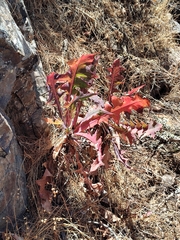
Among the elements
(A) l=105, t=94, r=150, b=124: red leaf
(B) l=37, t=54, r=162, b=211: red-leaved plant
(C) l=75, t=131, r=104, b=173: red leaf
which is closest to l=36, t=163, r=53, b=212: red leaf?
(B) l=37, t=54, r=162, b=211: red-leaved plant

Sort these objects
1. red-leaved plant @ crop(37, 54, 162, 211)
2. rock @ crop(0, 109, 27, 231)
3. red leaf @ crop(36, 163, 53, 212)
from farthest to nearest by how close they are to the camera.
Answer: red leaf @ crop(36, 163, 53, 212) → red-leaved plant @ crop(37, 54, 162, 211) → rock @ crop(0, 109, 27, 231)

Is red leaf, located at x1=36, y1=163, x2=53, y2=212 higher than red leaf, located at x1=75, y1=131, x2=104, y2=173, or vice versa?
red leaf, located at x1=75, y1=131, x2=104, y2=173

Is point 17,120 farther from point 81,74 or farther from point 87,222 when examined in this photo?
point 87,222

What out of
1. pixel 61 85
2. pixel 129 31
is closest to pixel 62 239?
Result: pixel 61 85

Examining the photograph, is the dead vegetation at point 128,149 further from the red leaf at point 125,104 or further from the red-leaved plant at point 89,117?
the red leaf at point 125,104

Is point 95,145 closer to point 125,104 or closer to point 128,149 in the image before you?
point 125,104

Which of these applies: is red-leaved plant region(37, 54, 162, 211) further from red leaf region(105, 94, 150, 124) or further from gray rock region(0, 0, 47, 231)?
gray rock region(0, 0, 47, 231)
